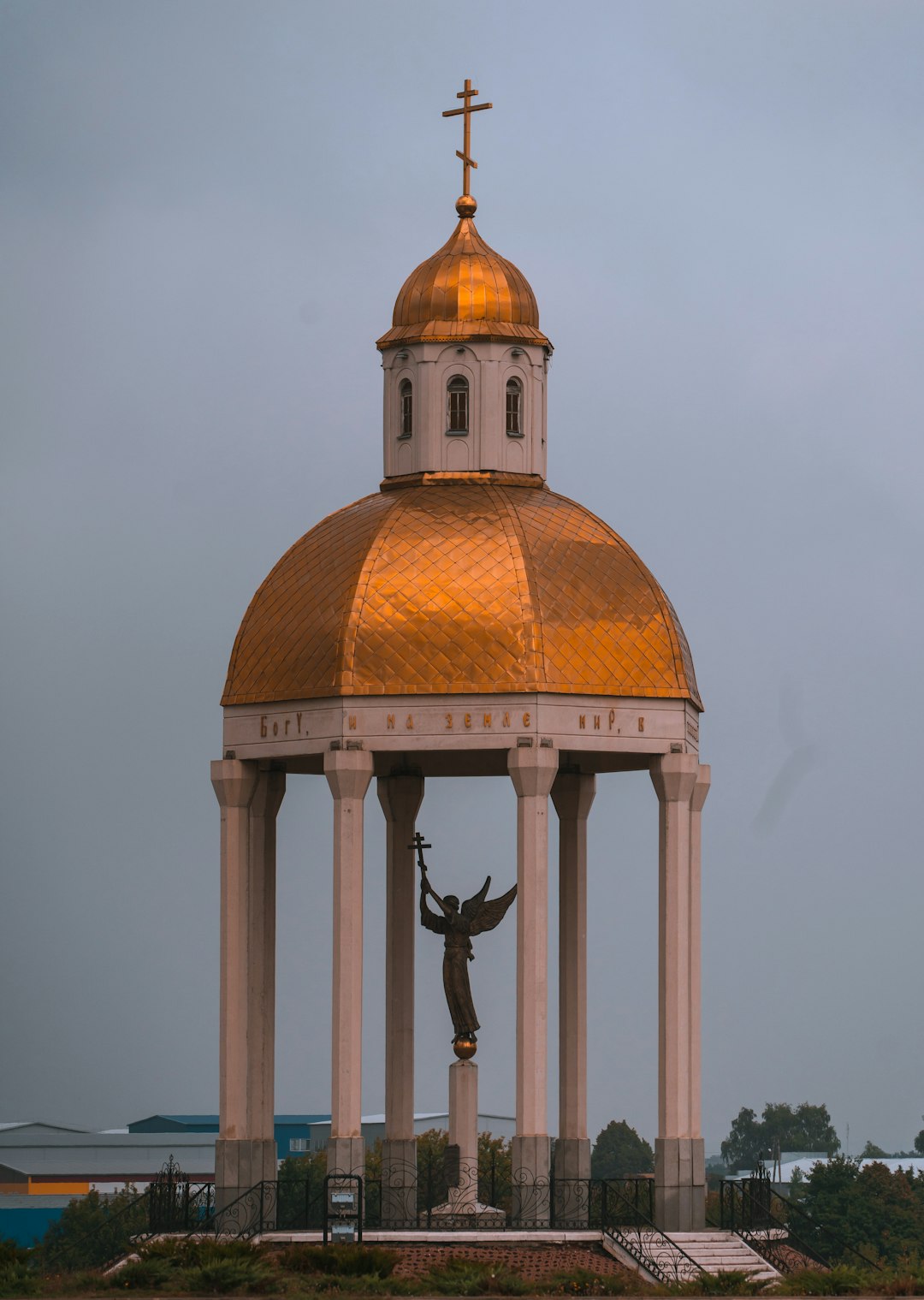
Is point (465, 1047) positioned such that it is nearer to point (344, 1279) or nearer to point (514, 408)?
point (344, 1279)

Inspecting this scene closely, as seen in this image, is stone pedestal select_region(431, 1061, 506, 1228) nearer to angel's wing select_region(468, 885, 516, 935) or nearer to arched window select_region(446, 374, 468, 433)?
angel's wing select_region(468, 885, 516, 935)

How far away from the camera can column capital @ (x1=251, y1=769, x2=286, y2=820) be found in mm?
54750

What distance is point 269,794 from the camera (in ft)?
181

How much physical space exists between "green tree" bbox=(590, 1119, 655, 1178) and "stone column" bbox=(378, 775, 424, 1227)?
7180 centimetres

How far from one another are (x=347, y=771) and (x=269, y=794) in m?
3.74

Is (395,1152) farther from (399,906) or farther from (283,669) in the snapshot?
(283,669)

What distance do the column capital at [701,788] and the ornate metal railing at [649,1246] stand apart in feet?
21.9

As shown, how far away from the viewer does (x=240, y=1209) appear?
52.7 meters

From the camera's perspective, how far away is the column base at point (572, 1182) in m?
54.2

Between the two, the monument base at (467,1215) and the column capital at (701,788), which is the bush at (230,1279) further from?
the column capital at (701,788)

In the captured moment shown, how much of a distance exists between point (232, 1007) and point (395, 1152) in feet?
14.2

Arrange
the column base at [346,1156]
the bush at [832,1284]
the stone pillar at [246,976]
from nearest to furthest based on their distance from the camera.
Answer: the bush at [832,1284] → the column base at [346,1156] → the stone pillar at [246,976]

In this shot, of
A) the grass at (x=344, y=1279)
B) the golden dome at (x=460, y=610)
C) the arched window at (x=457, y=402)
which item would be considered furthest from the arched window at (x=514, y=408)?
the grass at (x=344, y=1279)

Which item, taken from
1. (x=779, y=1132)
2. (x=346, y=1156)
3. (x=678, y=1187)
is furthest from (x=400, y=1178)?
(x=779, y=1132)
